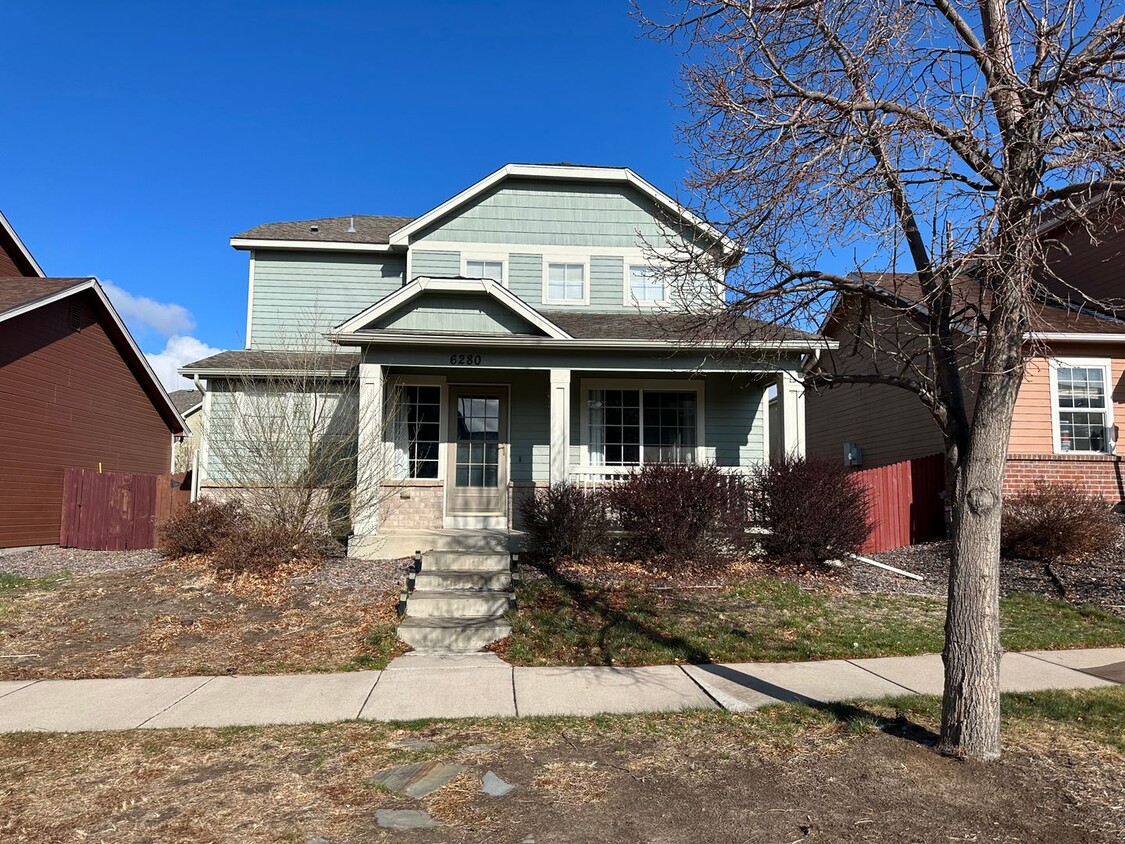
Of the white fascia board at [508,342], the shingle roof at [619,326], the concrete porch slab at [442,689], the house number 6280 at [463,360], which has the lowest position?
the concrete porch slab at [442,689]

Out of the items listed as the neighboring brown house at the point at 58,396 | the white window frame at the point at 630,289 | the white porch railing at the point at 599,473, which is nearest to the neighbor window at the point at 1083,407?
the white porch railing at the point at 599,473

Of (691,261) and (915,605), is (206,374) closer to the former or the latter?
(691,261)

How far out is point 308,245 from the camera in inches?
614

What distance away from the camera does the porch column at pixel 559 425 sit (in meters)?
11.6

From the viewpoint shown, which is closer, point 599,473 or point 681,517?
point 681,517

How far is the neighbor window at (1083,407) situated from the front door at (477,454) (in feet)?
34.7

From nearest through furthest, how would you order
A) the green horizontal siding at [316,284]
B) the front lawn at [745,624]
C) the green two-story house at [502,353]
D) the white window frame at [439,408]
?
the front lawn at [745,624] → the green two-story house at [502,353] → the white window frame at [439,408] → the green horizontal siding at [316,284]

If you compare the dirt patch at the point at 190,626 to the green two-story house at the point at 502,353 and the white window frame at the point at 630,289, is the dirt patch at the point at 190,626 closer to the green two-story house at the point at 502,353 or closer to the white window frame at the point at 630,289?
the green two-story house at the point at 502,353

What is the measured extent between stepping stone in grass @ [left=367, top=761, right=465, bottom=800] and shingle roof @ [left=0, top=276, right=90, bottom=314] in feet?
42.2

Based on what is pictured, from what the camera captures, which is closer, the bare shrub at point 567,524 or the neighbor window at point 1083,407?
the bare shrub at point 567,524

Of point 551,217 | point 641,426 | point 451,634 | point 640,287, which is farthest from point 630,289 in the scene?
point 451,634

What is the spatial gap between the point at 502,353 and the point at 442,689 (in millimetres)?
6800

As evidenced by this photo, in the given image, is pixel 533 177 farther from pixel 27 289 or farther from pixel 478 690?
pixel 478 690

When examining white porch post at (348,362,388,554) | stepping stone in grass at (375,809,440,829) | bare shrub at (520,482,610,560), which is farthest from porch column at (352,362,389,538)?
stepping stone in grass at (375,809,440,829)
